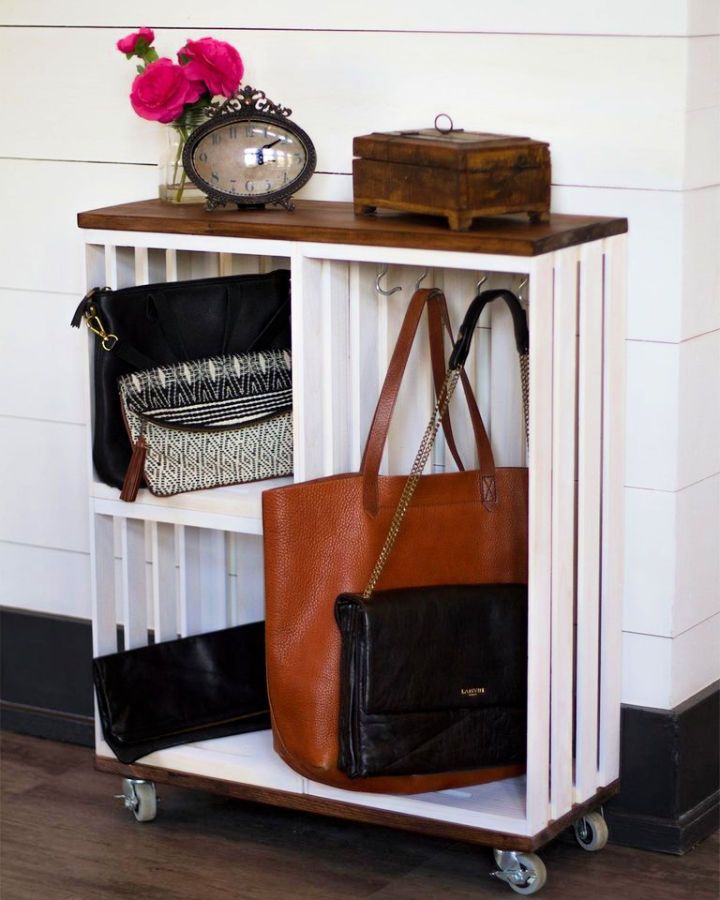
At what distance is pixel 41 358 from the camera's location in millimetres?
2758

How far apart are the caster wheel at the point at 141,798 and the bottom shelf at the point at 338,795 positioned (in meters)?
0.03

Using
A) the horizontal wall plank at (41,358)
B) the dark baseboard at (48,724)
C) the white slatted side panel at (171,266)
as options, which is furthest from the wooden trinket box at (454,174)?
the dark baseboard at (48,724)

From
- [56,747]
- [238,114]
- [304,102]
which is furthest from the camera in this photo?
[56,747]

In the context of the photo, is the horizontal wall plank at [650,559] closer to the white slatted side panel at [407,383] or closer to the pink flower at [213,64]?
the white slatted side panel at [407,383]

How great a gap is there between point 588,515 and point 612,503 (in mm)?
62

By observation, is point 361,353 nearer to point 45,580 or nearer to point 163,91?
point 163,91

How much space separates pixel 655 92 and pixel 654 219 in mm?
177

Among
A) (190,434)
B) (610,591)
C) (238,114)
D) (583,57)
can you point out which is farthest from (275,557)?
(583,57)

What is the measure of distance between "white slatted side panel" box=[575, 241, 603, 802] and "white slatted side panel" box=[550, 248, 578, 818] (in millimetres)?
19

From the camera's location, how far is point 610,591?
2230mm

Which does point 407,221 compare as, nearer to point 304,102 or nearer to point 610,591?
point 304,102

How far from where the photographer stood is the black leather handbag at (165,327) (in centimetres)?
226

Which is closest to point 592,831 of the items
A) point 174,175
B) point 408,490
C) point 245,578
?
point 408,490

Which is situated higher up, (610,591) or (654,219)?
(654,219)
